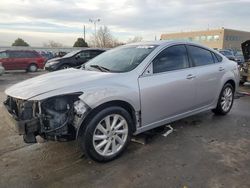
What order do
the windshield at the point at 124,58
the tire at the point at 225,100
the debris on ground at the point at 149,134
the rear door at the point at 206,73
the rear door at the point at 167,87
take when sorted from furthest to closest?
the tire at the point at 225,100
the rear door at the point at 206,73
the debris on ground at the point at 149,134
the windshield at the point at 124,58
the rear door at the point at 167,87

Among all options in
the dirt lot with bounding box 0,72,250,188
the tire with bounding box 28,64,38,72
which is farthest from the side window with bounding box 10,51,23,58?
the dirt lot with bounding box 0,72,250,188

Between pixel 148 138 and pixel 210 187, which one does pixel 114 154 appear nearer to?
pixel 148 138

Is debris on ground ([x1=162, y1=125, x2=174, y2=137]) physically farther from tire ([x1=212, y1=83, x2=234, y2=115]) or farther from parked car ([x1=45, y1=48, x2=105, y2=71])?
parked car ([x1=45, y1=48, x2=105, y2=71])

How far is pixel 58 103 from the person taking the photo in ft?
11.5

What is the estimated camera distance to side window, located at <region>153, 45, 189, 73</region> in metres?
4.37

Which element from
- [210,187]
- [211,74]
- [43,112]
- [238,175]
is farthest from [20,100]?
[211,74]

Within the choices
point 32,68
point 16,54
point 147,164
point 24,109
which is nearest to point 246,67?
point 147,164

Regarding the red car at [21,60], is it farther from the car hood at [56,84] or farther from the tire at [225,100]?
the tire at [225,100]

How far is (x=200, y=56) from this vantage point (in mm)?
5238

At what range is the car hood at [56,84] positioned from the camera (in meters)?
3.54

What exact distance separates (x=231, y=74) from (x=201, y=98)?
1.26m

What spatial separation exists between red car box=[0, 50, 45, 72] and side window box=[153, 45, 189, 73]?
1589 centimetres

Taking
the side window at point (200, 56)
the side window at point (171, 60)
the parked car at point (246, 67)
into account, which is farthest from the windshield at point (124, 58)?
the parked car at point (246, 67)

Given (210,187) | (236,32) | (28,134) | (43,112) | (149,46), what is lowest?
(210,187)
